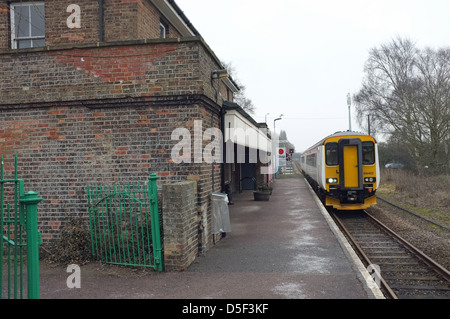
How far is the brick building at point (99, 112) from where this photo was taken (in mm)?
6590

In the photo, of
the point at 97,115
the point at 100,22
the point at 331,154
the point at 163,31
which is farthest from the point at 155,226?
the point at 331,154

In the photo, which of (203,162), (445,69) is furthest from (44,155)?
(445,69)

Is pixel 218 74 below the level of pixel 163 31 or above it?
below

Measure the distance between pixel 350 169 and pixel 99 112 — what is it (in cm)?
949

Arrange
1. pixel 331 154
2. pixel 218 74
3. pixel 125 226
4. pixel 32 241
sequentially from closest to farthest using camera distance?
pixel 32 241 → pixel 125 226 → pixel 218 74 → pixel 331 154

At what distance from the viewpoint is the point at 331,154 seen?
13.5 metres

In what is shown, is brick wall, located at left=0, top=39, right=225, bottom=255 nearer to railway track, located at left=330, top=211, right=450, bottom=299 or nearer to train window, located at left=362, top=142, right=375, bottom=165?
railway track, located at left=330, top=211, right=450, bottom=299

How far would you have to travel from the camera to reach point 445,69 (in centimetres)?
2688

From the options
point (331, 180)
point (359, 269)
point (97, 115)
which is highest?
point (97, 115)

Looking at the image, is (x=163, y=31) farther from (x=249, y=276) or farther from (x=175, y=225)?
(x=249, y=276)

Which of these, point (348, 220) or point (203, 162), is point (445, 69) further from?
point (203, 162)

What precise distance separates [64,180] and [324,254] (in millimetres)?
4972

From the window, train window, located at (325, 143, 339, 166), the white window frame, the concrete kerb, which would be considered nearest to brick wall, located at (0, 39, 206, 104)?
the window

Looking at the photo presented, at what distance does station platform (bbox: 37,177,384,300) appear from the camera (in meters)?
4.93
